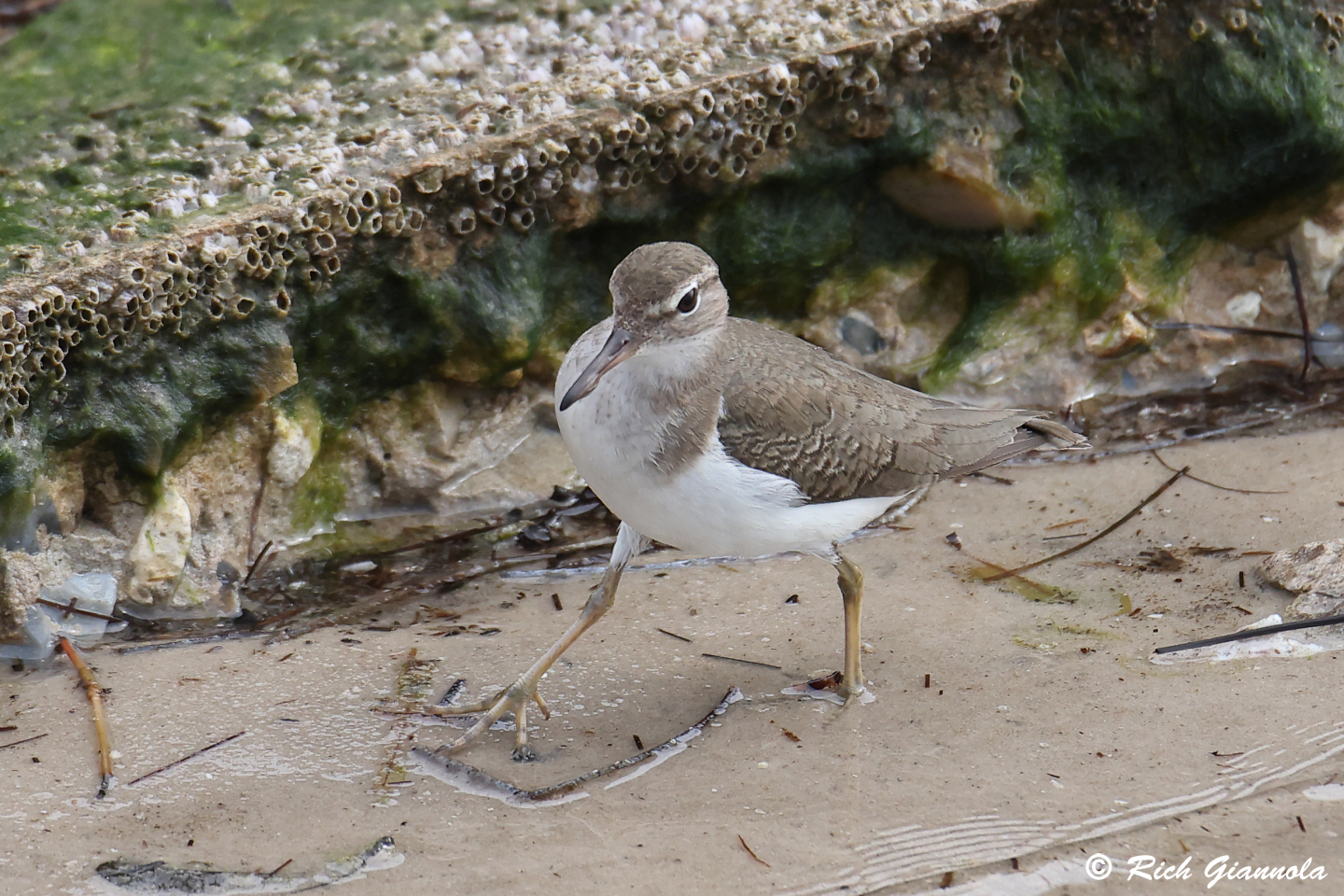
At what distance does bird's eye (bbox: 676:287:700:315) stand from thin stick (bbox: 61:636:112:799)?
2.41 metres

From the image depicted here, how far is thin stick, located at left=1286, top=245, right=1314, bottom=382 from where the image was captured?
6.92 meters

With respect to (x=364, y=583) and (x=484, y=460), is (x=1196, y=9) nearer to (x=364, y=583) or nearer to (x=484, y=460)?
(x=484, y=460)

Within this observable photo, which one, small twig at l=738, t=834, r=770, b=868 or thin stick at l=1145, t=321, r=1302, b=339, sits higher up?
thin stick at l=1145, t=321, r=1302, b=339

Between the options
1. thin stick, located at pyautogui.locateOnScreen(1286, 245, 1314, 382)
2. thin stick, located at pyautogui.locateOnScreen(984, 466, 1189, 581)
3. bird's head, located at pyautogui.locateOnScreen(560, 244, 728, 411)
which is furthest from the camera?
thin stick, located at pyautogui.locateOnScreen(1286, 245, 1314, 382)

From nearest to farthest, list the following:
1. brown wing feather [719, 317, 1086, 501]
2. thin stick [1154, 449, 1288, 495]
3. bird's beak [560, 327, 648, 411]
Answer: bird's beak [560, 327, 648, 411] < brown wing feather [719, 317, 1086, 501] < thin stick [1154, 449, 1288, 495]

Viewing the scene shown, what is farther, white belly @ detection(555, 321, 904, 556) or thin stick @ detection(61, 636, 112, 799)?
white belly @ detection(555, 321, 904, 556)

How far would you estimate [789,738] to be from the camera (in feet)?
15.0

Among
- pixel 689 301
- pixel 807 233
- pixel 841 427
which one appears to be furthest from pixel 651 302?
pixel 807 233

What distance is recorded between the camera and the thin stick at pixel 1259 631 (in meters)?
4.69

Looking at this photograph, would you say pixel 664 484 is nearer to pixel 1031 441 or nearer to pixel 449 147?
pixel 1031 441

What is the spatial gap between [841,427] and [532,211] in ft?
6.26

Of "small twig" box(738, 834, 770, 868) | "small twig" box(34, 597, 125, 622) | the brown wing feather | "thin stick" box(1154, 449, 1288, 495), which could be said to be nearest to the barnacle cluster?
"small twig" box(34, 597, 125, 622)

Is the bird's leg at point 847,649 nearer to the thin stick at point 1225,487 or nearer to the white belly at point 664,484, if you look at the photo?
the white belly at point 664,484

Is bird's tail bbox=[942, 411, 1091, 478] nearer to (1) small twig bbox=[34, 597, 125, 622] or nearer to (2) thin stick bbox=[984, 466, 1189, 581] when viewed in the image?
(2) thin stick bbox=[984, 466, 1189, 581]
